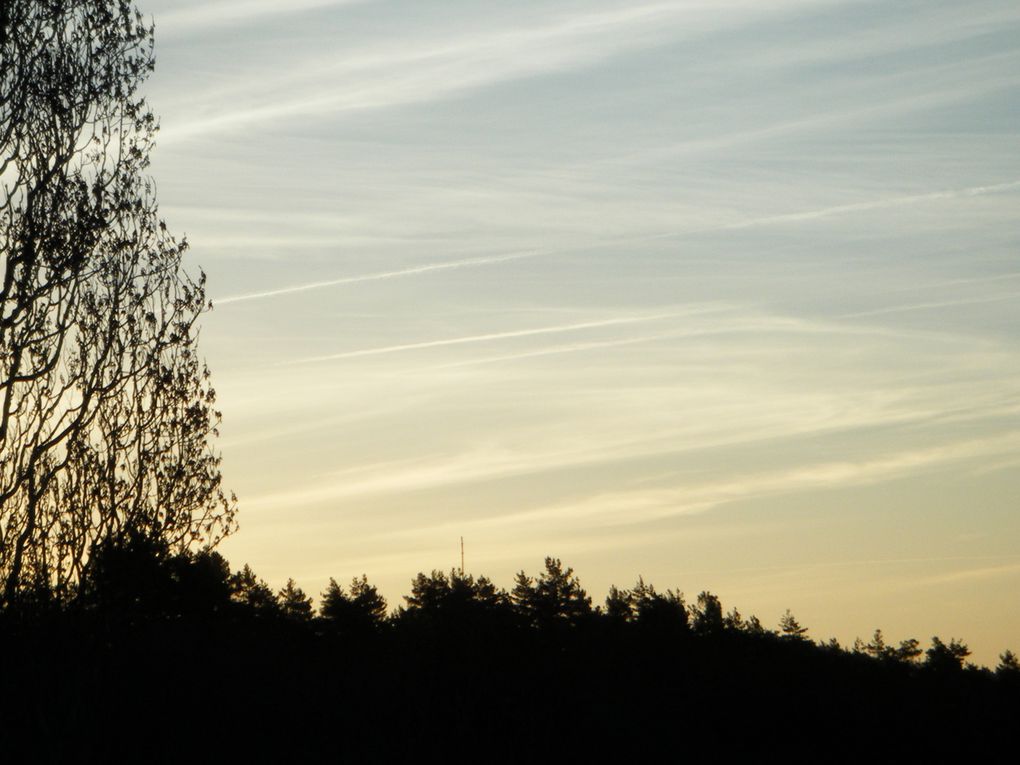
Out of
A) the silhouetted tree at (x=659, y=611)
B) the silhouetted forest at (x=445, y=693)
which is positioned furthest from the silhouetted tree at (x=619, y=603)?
the silhouetted forest at (x=445, y=693)

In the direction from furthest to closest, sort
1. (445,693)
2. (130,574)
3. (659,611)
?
(659,611)
(445,693)
(130,574)

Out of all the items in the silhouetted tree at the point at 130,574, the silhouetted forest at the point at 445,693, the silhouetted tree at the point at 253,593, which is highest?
the silhouetted tree at the point at 253,593

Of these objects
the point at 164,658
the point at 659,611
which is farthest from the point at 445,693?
the point at 659,611

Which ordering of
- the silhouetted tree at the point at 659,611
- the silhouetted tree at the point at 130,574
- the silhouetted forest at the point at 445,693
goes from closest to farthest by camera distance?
the silhouetted forest at the point at 445,693, the silhouetted tree at the point at 130,574, the silhouetted tree at the point at 659,611

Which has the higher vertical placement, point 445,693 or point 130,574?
point 130,574

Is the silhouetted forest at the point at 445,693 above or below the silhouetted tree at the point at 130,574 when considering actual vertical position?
below

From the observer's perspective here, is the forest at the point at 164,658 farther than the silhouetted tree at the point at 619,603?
No

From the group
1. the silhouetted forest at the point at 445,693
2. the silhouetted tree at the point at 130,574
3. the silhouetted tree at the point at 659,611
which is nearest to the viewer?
the silhouetted forest at the point at 445,693

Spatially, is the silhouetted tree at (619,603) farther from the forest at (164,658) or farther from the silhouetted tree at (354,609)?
the forest at (164,658)

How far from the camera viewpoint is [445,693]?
24109 millimetres

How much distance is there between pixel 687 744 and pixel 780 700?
7.05 m

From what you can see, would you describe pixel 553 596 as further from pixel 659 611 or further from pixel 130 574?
pixel 130 574

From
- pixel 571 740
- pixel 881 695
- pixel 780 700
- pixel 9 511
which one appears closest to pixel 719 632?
pixel 881 695

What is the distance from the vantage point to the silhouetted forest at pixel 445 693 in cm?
1614
